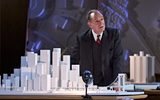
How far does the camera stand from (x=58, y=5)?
3770 millimetres

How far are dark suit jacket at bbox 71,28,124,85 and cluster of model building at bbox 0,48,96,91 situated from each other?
242 mm

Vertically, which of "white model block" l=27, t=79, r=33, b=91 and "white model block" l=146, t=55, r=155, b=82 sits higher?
"white model block" l=146, t=55, r=155, b=82

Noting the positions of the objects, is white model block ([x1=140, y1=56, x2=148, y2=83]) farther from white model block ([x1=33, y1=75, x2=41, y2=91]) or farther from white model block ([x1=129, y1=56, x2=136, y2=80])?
white model block ([x1=33, y1=75, x2=41, y2=91])

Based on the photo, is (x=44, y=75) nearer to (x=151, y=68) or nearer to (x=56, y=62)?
(x=56, y=62)

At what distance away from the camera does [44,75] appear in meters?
2.49

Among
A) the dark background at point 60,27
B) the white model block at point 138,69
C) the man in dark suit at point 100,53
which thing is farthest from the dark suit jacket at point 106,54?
the dark background at point 60,27

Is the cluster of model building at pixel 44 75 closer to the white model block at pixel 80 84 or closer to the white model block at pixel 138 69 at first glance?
the white model block at pixel 80 84

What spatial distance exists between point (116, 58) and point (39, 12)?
1.29m

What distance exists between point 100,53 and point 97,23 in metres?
0.22

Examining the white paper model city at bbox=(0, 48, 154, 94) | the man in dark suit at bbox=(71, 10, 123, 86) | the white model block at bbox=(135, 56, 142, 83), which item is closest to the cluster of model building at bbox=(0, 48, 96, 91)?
the white paper model city at bbox=(0, 48, 154, 94)

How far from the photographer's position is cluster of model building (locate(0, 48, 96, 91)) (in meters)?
2.51

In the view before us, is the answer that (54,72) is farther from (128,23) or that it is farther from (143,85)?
(128,23)

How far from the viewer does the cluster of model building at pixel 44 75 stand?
8.24ft

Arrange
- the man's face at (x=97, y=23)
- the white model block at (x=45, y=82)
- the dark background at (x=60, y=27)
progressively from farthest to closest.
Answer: the dark background at (x=60, y=27), the man's face at (x=97, y=23), the white model block at (x=45, y=82)
